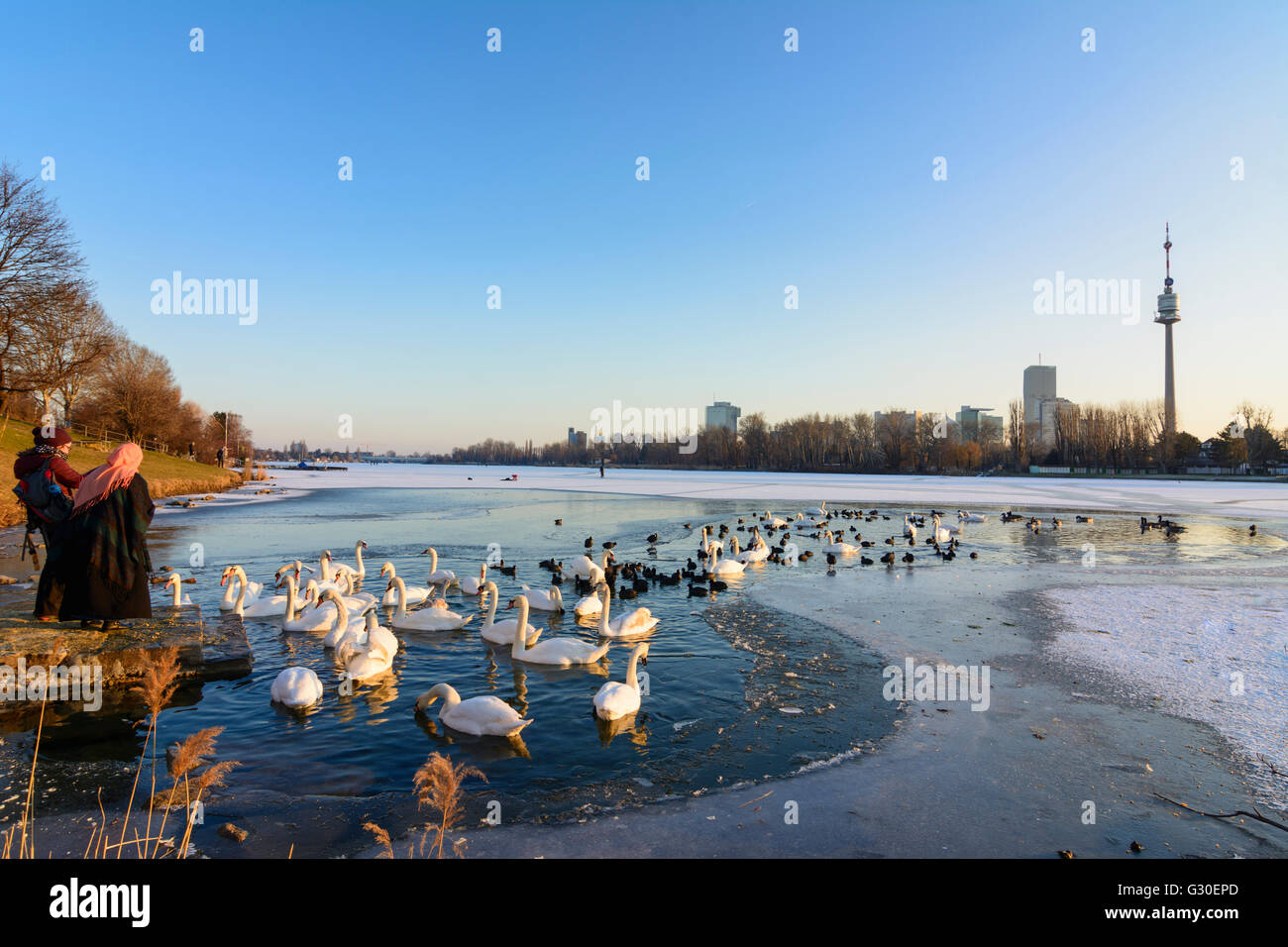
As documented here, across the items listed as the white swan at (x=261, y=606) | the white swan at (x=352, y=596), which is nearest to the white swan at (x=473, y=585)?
the white swan at (x=352, y=596)

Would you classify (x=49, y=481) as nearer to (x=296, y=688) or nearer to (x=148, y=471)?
(x=296, y=688)

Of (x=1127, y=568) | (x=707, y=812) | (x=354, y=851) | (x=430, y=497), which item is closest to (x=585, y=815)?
(x=707, y=812)

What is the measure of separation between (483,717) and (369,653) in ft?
7.88

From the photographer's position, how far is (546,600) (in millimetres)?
11344

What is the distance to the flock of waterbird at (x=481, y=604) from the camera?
6.62 meters

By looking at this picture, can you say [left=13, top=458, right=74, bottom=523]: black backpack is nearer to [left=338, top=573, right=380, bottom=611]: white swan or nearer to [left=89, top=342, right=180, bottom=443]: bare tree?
[left=338, top=573, right=380, bottom=611]: white swan

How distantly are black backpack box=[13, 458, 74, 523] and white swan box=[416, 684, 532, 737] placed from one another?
5356 mm

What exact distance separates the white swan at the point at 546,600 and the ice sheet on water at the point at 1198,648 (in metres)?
7.41

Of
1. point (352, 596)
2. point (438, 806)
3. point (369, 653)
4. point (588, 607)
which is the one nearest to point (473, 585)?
point (352, 596)

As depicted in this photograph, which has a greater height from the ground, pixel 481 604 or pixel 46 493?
pixel 46 493

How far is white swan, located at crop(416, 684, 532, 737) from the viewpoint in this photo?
6035 millimetres

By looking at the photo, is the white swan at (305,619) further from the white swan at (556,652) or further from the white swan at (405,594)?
the white swan at (556,652)
